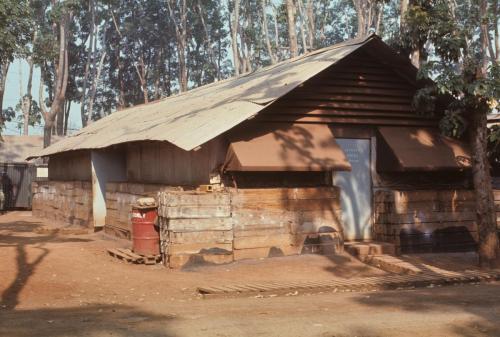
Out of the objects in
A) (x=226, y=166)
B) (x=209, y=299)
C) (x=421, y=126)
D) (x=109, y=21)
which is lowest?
(x=209, y=299)

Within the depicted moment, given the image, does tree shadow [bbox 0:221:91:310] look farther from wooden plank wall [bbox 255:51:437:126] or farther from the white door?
the white door

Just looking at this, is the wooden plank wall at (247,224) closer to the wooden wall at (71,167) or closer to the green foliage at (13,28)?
the wooden wall at (71,167)

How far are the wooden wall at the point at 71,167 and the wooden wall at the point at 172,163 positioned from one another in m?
2.70

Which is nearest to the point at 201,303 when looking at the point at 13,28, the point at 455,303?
the point at 455,303

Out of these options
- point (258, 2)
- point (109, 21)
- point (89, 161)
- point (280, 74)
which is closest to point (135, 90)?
point (109, 21)

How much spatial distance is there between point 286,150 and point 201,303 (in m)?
4.25

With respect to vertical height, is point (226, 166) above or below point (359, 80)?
below

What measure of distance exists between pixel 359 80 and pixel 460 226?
3819 mm

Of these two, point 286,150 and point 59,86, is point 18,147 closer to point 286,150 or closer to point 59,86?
point 59,86

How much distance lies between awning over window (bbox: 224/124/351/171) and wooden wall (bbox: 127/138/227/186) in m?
0.53

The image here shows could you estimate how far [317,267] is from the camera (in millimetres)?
11117

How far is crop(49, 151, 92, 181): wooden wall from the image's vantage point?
19344mm

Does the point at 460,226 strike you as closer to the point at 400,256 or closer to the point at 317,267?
the point at 400,256

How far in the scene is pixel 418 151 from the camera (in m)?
13.0
